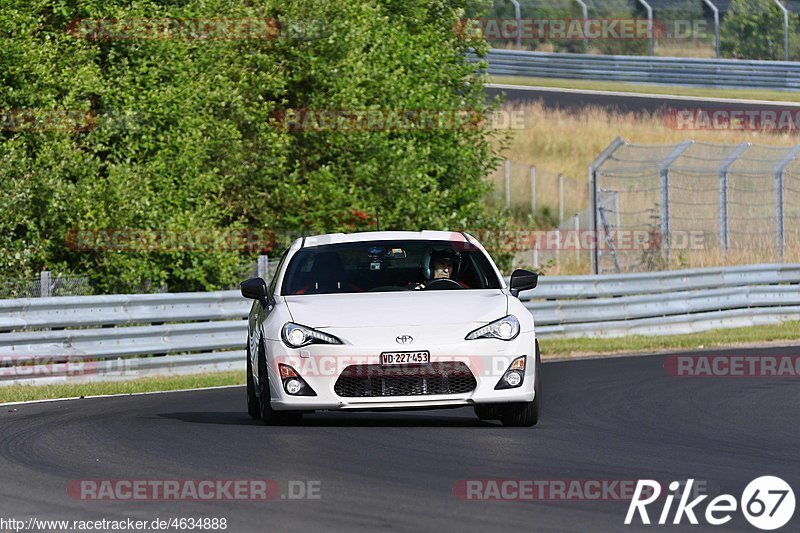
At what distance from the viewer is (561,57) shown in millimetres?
51625

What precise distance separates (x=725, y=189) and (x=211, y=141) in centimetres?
1074

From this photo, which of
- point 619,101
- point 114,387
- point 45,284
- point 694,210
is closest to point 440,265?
point 114,387

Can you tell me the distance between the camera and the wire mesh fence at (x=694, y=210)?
2969cm

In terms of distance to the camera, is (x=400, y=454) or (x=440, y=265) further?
(x=440, y=265)

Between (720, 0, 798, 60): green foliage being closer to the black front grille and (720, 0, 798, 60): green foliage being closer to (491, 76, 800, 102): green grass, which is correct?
(491, 76, 800, 102): green grass

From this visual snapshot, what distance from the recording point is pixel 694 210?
4075 centimetres

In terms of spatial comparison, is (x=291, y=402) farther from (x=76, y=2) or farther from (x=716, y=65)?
(x=716, y=65)

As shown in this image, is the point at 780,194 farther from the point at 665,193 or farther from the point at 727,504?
the point at 727,504

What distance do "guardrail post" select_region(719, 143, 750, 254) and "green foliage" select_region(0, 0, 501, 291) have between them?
A: 15.0 feet

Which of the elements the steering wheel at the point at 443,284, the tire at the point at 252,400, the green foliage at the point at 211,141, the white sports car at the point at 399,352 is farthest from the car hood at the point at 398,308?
the green foliage at the point at 211,141

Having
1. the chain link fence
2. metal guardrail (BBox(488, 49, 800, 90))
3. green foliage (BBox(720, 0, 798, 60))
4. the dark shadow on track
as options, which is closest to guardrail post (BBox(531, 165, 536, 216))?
metal guardrail (BBox(488, 49, 800, 90))

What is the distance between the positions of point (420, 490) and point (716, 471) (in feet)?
5.92

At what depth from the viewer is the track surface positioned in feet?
24.9

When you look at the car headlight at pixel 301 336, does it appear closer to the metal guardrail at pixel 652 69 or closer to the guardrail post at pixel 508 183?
the guardrail post at pixel 508 183
